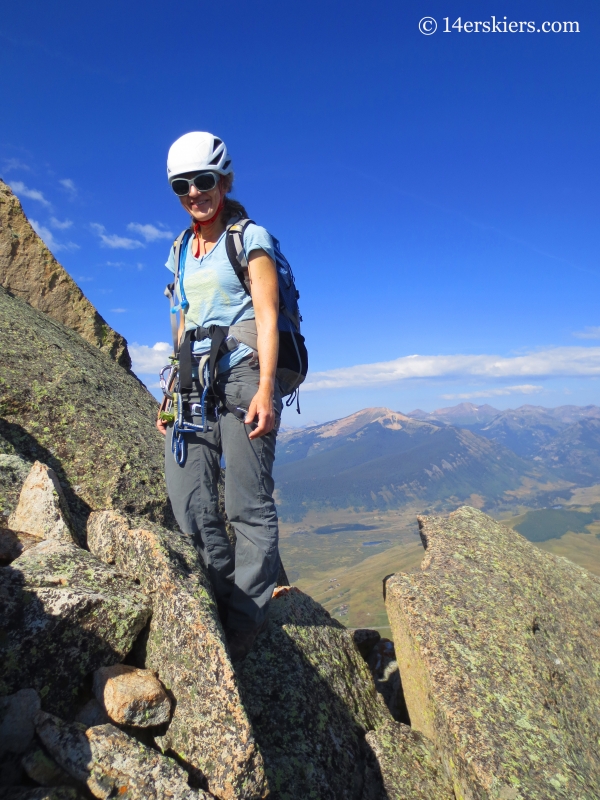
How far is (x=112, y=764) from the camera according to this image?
4.56 m

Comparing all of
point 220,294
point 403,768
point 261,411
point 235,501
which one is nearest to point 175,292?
point 220,294

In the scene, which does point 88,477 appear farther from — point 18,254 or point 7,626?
point 18,254

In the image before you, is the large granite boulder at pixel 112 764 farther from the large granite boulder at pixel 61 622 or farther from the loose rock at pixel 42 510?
the loose rock at pixel 42 510

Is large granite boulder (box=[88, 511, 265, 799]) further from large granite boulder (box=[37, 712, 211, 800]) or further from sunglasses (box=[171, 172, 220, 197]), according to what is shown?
sunglasses (box=[171, 172, 220, 197])

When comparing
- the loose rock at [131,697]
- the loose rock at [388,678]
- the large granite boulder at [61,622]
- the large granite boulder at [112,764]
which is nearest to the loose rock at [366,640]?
the loose rock at [388,678]

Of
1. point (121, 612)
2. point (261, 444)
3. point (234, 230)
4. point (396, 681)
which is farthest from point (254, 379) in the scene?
point (396, 681)

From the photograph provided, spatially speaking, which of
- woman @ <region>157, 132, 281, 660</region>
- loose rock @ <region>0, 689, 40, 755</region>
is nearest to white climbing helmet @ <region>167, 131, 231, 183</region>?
woman @ <region>157, 132, 281, 660</region>

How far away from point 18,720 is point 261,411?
3935 mm

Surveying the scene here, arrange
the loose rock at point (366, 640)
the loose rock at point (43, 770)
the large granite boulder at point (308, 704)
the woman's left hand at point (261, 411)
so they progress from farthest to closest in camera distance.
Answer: the loose rock at point (366, 640)
the woman's left hand at point (261, 411)
the large granite boulder at point (308, 704)
the loose rock at point (43, 770)

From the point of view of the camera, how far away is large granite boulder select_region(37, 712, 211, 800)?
174 inches

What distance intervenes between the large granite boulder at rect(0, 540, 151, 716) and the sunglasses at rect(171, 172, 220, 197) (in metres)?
5.10

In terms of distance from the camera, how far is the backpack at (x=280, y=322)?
7000mm

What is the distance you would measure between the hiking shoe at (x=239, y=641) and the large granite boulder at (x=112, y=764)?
99.3 inches

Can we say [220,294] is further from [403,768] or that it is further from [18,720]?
[403,768]
